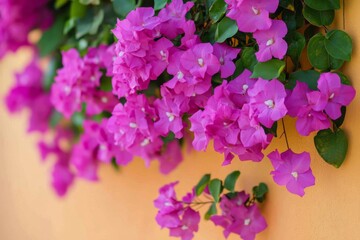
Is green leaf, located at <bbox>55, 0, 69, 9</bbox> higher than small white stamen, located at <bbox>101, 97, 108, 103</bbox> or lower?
higher

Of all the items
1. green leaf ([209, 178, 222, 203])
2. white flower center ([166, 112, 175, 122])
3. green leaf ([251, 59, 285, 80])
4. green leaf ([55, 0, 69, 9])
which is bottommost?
green leaf ([209, 178, 222, 203])

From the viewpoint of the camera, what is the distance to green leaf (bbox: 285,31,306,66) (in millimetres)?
1274

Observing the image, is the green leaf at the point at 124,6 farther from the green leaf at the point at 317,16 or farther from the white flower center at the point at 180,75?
the green leaf at the point at 317,16

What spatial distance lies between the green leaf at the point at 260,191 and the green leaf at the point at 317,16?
420 mm

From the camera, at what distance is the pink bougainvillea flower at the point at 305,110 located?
1190 mm

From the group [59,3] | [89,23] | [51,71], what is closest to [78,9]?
[89,23]

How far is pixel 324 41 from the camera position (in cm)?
124

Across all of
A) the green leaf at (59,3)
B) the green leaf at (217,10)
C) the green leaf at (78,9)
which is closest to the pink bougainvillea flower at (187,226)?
the green leaf at (217,10)

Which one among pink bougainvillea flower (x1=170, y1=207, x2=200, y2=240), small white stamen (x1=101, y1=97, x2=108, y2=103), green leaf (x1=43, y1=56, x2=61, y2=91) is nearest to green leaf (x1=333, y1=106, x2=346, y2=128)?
pink bougainvillea flower (x1=170, y1=207, x2=200, y2=240)

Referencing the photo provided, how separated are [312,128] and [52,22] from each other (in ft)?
4.23

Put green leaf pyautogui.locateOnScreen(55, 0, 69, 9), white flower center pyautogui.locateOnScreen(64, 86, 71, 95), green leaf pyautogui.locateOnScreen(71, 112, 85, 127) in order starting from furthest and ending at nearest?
green leaf pyautogui.locateOnScreen(71, 112, 85, 127)
green leaf pyautogui.locateOnScreen(55, 0, 69, 9)
white flower center pyautogui.locateOnScreen(64, 86, 71, 95)

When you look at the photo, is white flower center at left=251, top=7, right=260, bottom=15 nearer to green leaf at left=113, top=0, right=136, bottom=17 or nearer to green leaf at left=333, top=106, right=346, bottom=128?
green leaf at left=333, top=106, right=346, bottom=128

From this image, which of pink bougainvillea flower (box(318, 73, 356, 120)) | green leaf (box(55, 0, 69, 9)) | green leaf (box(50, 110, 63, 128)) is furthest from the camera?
green leaf (box(50, 110, 63, 128))

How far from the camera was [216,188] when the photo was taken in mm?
1488
